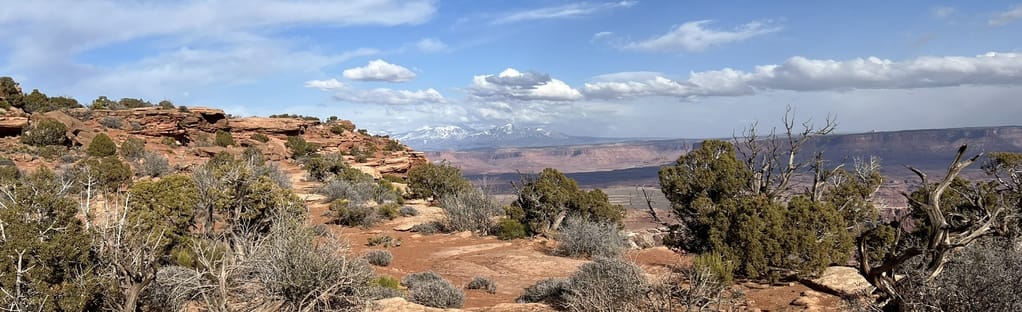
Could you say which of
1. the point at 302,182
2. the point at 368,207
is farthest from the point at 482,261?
the point at 302,182

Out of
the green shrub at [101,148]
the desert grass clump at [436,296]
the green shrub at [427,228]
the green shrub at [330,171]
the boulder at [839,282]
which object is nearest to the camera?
the boulder at [839,282]

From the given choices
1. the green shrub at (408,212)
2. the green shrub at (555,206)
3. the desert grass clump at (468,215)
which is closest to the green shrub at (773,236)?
the green shrub at (555,206)

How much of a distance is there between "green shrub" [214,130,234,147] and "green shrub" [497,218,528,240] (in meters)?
26.6

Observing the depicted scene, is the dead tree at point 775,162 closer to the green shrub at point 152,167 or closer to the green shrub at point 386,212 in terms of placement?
the green shrub at point 386,212

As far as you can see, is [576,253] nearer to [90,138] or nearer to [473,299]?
[473,299]

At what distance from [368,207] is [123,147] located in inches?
664

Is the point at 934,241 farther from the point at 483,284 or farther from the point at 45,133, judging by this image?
the point at 45,133

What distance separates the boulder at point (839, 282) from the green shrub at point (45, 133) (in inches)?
1405

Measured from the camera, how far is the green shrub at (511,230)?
66.2 feet

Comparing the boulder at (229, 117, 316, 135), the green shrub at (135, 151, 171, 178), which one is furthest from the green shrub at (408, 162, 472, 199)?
the boulder at (229, 117, 316, 135)

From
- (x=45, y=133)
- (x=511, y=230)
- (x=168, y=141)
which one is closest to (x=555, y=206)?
(x=511, y=230)

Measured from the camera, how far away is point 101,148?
29562mm

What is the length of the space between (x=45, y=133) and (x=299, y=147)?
14.6 metres

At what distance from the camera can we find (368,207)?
77.3 feet
